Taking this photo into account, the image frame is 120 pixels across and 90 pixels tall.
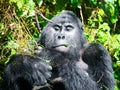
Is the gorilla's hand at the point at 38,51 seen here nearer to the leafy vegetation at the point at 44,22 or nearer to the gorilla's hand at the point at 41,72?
the leafy vegetation at the point at 44,22

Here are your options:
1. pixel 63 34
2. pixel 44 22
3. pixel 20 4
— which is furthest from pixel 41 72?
pixel 44 22

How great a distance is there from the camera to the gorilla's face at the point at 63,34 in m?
3.99

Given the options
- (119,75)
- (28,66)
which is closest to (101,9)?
(119,75)

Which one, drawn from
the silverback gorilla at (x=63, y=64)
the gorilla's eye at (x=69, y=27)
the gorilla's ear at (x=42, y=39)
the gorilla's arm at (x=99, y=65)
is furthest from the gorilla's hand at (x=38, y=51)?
the gorilla's arm at (x=99, y=65)

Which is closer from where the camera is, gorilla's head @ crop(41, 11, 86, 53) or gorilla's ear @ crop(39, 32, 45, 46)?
gorilla's head @ crop(41, 11, 86, 53)

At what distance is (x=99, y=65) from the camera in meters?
4.30

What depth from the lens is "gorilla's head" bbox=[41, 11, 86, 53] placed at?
13.1 feet

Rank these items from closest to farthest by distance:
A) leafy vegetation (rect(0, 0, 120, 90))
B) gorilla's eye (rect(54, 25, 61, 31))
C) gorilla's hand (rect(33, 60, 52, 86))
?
gorilla's hand (rect(33, 60, 52, 86))
leafy vegetation (rect(0, 0, 120, 90))
gorilla's eye (rect(54, 25, 61, 31))

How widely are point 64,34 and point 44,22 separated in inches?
31.3

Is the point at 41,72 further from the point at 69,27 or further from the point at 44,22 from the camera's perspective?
the point at 44,22

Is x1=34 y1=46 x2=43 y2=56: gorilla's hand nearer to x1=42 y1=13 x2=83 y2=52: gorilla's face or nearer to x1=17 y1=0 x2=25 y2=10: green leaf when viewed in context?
x1=42 y1=13 x2=83 y2=52: gorilla's face

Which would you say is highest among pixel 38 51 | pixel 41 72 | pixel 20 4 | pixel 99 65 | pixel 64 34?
pixel 20 4

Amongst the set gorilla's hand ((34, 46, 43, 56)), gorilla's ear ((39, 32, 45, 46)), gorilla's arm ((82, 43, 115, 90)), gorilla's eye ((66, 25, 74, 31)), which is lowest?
gorilla's arm ((82, 43, 115, 90))

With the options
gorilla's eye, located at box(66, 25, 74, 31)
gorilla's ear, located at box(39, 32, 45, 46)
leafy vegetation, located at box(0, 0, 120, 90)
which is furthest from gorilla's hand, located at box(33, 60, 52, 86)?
gorilla's eye, located at box(66, 25, 74, 31)
